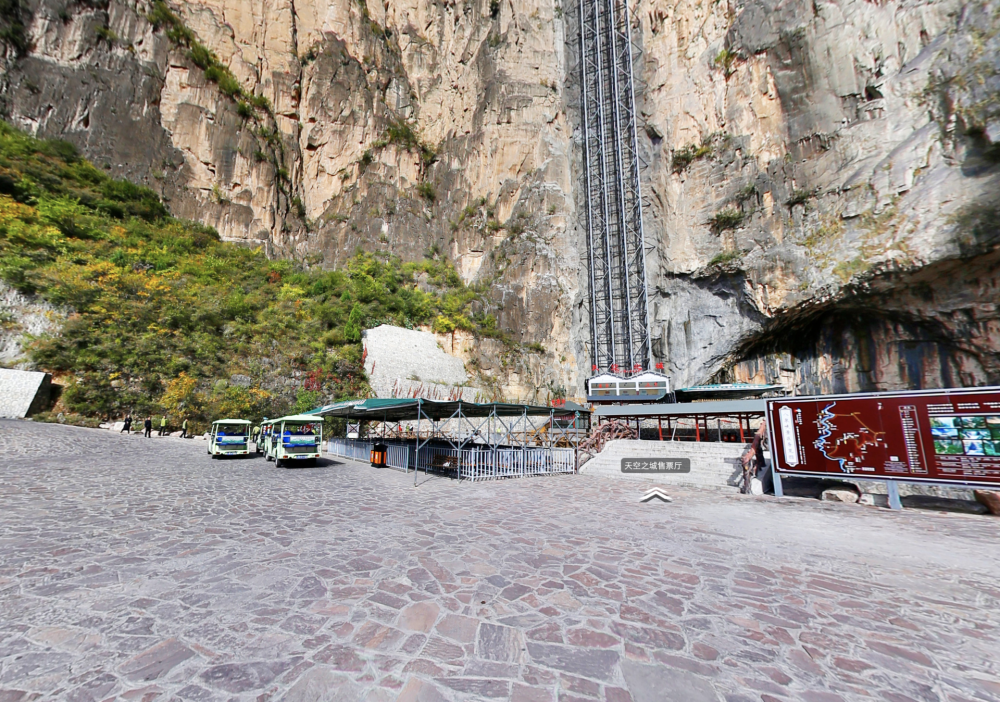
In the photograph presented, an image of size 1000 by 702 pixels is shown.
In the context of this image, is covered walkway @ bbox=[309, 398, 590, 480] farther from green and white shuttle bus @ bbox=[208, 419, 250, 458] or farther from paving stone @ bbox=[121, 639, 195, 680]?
paving stone @ bbox=[121, 639, 195, 680]

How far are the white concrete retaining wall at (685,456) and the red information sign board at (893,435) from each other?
2.49 m

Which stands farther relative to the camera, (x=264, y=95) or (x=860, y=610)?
(x=264, y=95)

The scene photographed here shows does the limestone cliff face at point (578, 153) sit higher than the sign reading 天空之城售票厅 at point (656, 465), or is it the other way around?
the limestone cliff face at point (578, 153)

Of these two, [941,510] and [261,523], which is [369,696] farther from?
[941,510]

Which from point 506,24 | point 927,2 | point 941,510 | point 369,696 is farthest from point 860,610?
point 506,24

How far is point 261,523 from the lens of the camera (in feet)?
22.7

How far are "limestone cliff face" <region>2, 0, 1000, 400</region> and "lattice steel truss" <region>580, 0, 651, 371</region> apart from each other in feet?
4.50

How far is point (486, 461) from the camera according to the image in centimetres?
1428

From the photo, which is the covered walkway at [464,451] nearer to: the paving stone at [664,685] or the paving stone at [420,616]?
the paving stone at [420,616]

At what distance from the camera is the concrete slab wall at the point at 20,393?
1966 centimetres

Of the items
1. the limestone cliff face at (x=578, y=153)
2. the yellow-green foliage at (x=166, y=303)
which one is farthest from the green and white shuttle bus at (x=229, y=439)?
the limestone cliff face at (x=578, y=153)

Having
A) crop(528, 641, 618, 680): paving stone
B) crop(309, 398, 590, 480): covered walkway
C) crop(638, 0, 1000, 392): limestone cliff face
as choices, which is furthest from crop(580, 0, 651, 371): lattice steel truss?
crop(528, 641, 618, 680): paving stone

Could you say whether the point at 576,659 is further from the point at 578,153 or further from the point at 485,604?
the point at 578,153

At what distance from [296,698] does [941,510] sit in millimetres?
12925
